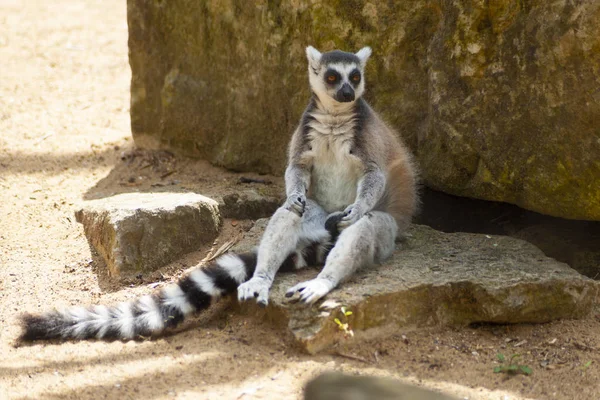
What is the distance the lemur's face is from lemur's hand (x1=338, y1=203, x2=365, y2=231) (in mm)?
792

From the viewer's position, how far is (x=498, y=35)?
16.9 feet

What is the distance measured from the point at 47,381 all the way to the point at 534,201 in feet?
11.5

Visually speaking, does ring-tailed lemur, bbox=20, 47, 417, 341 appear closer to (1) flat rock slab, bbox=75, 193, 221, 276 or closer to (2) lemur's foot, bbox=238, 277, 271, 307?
(2) lemur's foot, bbox=238, 277, 271, 307

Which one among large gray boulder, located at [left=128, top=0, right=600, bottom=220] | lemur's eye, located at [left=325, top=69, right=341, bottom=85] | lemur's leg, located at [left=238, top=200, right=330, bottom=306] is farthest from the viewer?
lemur's eye, located at [left=325, top=69, right=341, bottom=85]

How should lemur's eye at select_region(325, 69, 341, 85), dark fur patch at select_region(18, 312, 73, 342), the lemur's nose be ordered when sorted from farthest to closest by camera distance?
1. lemur's eye at select_region(325, 69, 341, 85)
2. the lemur's nose
3. dark fur patch at select_region(18, 312, 73, 342)

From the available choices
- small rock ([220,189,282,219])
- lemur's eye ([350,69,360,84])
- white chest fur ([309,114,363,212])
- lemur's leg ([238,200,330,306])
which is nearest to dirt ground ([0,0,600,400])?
small rock ([220,189,282,219])

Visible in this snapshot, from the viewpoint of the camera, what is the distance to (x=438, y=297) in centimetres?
457

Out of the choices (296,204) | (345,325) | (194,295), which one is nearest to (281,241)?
(296,204)

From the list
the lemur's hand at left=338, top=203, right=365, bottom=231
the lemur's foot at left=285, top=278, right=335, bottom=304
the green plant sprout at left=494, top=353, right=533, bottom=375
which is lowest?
the green plant sprout at left=494, top=353, right=533, bottom=375

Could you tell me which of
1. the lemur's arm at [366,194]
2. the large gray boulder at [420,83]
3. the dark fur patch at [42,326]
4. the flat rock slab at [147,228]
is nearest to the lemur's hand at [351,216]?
the lemur's arm at [366,194]

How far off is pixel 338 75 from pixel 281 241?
135cm

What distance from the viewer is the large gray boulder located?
4828 mm

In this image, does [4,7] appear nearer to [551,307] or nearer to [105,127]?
[105,127]

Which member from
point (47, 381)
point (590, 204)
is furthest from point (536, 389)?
point (47, 381)
